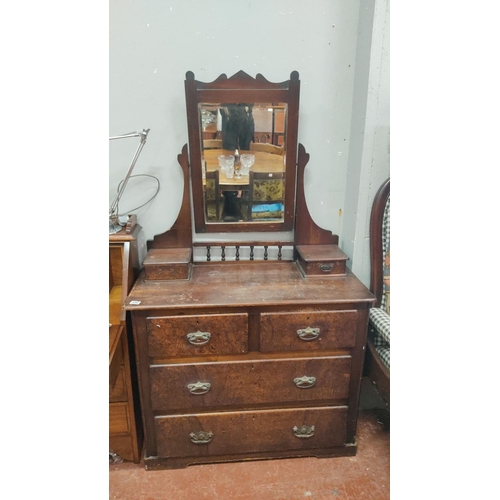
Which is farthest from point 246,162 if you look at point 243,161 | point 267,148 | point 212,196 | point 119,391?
point 119,391

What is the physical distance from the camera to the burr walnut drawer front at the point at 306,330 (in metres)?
1.50

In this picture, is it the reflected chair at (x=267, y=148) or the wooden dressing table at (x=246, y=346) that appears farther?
the reflected chair at (x=267, y=148)

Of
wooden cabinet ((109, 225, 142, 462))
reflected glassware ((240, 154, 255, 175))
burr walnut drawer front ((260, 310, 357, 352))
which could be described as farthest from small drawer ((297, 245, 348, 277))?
wooden cabinet ((109, 225, 142, 462))

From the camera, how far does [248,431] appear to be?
164cm

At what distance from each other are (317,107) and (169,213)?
897mm

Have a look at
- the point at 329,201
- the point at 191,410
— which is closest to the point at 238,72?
the point at 329,201

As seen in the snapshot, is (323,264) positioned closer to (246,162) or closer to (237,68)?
(246,162)

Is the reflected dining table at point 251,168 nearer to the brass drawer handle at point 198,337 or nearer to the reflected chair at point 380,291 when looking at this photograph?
the reflected chair at point 380,291

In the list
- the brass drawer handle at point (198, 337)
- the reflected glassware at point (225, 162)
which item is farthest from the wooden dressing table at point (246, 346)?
the reflected glassware at point (225, 162)

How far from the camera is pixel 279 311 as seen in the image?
1.49 m

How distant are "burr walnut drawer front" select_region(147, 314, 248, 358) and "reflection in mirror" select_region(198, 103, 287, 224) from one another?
1.86ft

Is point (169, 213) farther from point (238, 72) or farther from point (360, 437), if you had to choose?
point (360, 437)

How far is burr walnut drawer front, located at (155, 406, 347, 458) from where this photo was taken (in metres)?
1.61

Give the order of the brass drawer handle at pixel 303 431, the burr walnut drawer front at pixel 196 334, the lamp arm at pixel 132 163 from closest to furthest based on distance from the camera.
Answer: the burr walnut drawer front at pixel 196 334, the lamp arm at pixel 132 163, the brass drawer handle at pixel 303 431
